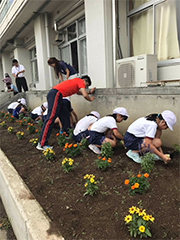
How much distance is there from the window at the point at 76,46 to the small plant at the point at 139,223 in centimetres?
678

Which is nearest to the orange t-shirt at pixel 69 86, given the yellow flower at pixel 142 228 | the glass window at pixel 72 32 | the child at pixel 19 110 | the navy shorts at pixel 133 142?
the navy shorts at pixel 133 142

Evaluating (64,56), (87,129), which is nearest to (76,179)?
(87,129)

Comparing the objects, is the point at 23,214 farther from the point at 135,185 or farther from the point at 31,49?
the point at 31,49

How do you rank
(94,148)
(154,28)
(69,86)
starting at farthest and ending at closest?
(154,28) → (69,86) → (94,148)

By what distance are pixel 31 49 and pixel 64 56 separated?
491 cm

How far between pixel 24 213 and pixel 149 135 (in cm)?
177

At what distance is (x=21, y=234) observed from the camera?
206cm

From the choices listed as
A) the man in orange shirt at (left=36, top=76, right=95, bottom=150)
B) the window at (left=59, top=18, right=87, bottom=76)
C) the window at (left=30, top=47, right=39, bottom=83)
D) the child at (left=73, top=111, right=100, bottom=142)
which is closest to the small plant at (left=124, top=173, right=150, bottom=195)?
the child at (left=73, top=111, right=100, bottom=142)

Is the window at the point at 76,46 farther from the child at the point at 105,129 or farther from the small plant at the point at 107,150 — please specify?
the small plant at the point at 107,150

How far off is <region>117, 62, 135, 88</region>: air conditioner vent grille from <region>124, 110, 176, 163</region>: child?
1.98 meters

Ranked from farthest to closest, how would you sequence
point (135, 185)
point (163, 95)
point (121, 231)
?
point (163, 95) → point (135, 185) → point (121, 231)

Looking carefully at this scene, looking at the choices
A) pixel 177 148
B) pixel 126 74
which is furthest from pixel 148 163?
pixel 126 74

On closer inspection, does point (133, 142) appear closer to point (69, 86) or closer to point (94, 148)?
point (94, 148)

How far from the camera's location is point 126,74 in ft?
15.9
